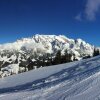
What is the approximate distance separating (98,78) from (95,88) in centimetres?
282

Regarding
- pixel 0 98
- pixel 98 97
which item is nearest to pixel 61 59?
pixel 0 98

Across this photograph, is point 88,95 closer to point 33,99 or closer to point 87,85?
point 87,85

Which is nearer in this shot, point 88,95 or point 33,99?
point 88,95

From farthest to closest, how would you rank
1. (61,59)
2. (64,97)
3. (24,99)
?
(61,59) < (24,99) < (64,97)

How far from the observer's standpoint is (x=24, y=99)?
21.2 m

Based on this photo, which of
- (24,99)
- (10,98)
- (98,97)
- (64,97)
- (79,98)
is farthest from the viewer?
(10,98)

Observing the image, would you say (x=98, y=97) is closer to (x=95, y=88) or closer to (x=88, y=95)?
(x=88, y=95)

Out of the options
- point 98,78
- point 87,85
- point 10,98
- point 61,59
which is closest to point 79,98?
point 87,85

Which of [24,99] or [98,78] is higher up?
[98,78]

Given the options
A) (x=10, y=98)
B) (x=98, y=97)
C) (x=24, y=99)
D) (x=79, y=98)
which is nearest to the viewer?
(x=98, y=97)

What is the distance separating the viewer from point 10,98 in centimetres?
2292

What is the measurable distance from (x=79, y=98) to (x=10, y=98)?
7325 mm

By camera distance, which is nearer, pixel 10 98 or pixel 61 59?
pixel 10 98

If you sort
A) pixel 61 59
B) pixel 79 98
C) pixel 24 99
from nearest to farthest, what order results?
pixel 79 98 → pixel 24 99 → pixel 61 59
